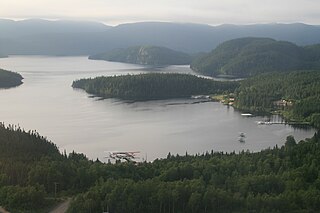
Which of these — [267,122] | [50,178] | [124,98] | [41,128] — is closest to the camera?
[50,178]

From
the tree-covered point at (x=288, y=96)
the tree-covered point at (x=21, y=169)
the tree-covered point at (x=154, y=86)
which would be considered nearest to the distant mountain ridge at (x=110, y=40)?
the tree-covered point at (x=154, y=86)

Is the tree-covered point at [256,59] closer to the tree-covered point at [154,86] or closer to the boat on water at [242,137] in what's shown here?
the tree-covered point at [154,86]

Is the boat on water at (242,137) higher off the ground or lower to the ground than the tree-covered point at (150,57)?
lower

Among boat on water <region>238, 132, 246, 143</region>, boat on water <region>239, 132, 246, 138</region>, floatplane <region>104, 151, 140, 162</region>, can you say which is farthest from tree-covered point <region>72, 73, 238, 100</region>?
floatplane <region>104, 151, 140, 162</region>

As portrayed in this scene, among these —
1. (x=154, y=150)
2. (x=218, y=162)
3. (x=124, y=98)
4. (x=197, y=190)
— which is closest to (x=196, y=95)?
(x=124, y=98)

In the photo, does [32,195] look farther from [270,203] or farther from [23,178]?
[270,203]

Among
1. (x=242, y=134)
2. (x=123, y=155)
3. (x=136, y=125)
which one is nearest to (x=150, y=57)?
(x=136, y=125)
